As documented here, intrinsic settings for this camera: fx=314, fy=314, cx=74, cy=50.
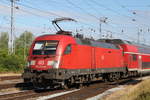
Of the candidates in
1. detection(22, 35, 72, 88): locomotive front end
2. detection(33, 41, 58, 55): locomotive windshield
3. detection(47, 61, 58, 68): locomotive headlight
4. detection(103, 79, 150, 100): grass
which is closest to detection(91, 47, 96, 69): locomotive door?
detection(22, 35, 72, 88): locomotive front end

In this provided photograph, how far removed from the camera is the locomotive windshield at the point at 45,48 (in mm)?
18098

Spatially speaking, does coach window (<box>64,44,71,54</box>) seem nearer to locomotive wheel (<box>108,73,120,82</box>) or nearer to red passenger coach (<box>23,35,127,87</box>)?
red passenger coach (<box>23,35,127,87</box>)

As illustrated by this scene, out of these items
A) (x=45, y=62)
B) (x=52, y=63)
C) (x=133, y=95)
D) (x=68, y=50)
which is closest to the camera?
(x=133, y=95)

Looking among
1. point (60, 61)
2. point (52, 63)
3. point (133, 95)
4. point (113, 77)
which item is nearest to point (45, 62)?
point (52, 63)

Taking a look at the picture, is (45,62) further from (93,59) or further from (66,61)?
(93,59)

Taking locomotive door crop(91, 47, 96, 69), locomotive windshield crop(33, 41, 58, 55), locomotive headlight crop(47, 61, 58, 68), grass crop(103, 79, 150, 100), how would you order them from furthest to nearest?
1. locomotive door crop(91, 47, 96, 69)
2. locomotive windshield crop(33, 41, 58, 55)
3. locomotive headlight crop(47, 61, 58, 68)
4. grass crop(103, 79, 150, 100)

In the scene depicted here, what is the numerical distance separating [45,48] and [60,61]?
1266 mm

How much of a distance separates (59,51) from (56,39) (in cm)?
88

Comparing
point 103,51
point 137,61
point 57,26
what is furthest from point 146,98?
point 137,61

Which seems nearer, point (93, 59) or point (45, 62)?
point (45, 62)

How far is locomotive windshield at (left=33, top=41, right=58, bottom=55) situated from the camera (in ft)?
59.4

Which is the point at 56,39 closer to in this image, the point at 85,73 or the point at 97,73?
the point at 85,73

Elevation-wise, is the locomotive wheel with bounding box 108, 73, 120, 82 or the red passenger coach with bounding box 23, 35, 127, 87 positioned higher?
the red passenger coach with bounding box 23, 35, 127, 87

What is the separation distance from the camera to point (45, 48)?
1831 centimetres
